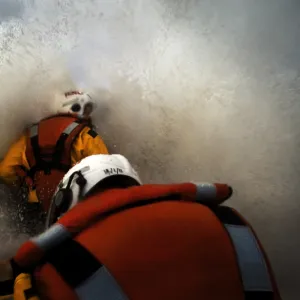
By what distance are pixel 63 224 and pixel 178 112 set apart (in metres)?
1.57

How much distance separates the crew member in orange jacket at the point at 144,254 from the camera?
780mm

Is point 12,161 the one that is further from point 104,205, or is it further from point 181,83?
point 104,205

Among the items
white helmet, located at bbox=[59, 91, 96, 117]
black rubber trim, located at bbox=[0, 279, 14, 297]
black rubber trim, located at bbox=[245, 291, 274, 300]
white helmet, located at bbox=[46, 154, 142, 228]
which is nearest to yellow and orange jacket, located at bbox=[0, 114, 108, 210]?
white helmet, located at bbox=[59, 91, 96, 117]

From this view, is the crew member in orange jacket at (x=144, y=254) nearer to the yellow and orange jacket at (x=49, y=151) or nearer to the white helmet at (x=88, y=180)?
the white helmet at (x=88, y=180)

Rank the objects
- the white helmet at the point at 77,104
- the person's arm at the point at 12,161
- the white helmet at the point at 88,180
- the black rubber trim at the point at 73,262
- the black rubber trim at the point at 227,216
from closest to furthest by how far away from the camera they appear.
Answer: the black rubber trim at the point at 73,262, the black rubber trim at the point at 227,216, the white helmet at the point at 88,180, the person's arm at the point at 12,161, the white helmet at the point at 77,104

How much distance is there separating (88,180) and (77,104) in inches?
41.0

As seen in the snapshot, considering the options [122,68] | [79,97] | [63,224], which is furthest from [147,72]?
[63,224]

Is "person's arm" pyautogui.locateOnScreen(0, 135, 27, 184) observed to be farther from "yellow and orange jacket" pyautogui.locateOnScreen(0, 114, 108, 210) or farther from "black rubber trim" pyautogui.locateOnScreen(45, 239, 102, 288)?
"black rubber trim" pyautogui.locateOnScreen(45, 239, 102, 288)

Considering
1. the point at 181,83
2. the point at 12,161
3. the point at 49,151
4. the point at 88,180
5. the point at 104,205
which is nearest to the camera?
the point at 104,205

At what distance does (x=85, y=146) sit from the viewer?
1.94m

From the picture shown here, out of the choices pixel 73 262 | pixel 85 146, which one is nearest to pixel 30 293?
pixel 73 262

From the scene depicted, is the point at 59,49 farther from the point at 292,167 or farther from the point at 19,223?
the point at 292,167

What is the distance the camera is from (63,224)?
34.1 inches

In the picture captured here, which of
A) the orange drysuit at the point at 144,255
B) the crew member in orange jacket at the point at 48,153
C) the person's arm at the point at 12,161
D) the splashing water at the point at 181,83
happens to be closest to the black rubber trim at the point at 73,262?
the orange drysuit at the point at 144,255
